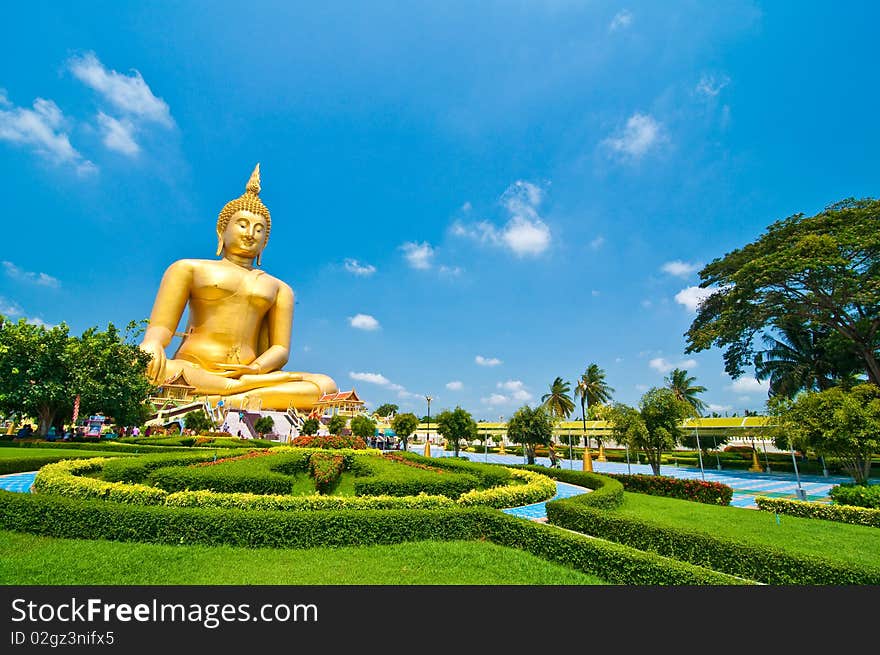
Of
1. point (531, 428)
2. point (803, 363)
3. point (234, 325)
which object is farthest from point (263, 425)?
point (803, 363)

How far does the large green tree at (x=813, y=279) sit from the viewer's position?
2012 centimetres

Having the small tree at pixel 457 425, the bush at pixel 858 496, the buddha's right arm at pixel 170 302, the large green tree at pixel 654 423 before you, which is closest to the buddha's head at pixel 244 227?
the buddha's right arm at pixel 170 302

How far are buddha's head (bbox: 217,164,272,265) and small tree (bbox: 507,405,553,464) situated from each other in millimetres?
24301

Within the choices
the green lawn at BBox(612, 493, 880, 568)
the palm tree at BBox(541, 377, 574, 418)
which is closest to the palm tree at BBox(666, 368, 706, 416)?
the palm tree at BBox(541, 377, 574, 418)

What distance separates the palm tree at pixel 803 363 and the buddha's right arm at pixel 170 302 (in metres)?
41.2

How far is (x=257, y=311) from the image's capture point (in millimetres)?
33938

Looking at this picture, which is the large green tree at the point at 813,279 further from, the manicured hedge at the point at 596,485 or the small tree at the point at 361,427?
the small tree at the point at 361,427

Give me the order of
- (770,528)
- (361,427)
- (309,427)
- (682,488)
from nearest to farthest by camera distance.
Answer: (770,528) → (682,488) → (309,427) → (361,427)

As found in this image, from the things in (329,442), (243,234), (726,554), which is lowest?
(726,554)

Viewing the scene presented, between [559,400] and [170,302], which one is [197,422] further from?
[559,400]

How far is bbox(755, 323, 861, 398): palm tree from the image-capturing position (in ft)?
89.1

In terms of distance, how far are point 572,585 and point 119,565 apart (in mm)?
5412

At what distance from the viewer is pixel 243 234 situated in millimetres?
33750

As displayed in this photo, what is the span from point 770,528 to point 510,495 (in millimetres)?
5486
